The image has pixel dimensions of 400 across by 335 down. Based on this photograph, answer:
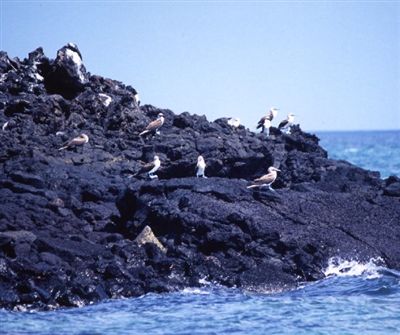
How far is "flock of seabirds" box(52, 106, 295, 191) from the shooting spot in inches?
850

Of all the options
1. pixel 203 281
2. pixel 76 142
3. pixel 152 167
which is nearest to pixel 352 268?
pixel 203 281

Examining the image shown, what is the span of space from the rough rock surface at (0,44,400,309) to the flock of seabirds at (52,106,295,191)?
38 cm

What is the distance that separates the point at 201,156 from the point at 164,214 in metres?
6.01

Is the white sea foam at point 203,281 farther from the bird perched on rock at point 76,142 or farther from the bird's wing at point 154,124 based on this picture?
the bird's wing at point 154,124

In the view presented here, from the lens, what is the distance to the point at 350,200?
21.6m

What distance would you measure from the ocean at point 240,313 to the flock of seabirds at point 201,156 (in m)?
4.19

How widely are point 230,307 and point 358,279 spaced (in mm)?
3867

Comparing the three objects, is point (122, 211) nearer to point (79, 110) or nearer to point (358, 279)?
point (358, 279)

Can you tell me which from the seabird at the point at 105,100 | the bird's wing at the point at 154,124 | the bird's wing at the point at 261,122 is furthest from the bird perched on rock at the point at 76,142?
the bird's wing at the point at 261,122

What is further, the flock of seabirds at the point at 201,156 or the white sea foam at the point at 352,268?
the flock of seabirds at the point at 201,156

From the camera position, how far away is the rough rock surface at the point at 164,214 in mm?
16812

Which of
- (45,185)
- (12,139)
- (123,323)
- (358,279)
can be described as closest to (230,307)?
(123,323)

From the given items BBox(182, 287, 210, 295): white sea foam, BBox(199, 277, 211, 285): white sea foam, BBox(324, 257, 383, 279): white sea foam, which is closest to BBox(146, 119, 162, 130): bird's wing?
BBox(324, 257, 383, 279): white sea foam

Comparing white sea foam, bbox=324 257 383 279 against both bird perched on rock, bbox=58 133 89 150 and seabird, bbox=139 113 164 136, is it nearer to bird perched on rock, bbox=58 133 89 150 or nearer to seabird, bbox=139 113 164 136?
bird perched on rock, bbox=58 133 89 150
